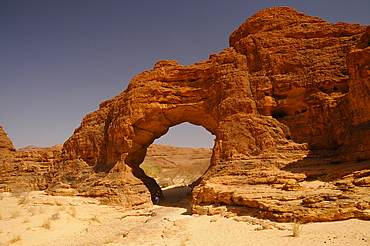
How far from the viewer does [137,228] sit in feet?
34.3

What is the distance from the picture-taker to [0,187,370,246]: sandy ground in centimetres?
641

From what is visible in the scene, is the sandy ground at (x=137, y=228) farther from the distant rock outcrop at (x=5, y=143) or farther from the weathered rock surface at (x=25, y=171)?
the distant rock outcrop at (x=5, y=143)

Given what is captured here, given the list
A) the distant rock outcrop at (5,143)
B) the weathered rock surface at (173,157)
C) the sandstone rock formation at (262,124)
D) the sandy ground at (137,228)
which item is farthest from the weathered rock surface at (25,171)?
the weathered rock surface at (173,157)

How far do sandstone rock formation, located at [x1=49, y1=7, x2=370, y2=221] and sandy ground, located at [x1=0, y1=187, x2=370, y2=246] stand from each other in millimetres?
822

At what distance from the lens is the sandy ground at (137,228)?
6.41 m

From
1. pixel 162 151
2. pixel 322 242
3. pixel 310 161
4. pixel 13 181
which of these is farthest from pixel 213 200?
pixel 162 151

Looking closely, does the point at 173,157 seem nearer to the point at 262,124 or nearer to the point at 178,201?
the point at 178,201

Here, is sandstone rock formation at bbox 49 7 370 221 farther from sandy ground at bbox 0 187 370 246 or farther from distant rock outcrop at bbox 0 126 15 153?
distant rock outcrop at bbox 0 126 15 153

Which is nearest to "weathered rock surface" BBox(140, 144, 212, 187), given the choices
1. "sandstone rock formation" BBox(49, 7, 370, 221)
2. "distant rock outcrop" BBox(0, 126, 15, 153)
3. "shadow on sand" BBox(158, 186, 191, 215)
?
"shadow on sand" BBox(158, 186, 191, 215)

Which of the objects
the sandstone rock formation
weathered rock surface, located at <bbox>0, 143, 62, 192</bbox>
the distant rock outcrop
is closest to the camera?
the sandstone rock formation

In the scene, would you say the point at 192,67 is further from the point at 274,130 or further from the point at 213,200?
the point at 213,200

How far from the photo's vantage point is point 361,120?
10.1 m

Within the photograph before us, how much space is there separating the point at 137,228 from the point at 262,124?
8.54 meters

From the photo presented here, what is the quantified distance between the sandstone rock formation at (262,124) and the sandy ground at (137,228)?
2.70 ft
